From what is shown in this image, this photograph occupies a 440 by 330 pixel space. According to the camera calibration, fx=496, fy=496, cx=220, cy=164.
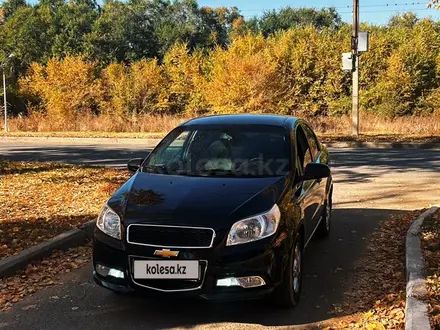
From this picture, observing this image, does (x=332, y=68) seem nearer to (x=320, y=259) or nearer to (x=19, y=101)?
(x=19, y=101)

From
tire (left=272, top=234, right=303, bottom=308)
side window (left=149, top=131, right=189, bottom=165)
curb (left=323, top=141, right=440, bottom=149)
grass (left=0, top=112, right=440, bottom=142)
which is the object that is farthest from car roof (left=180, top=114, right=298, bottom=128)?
grass (left=0, top=112, right=440, bottom=142)

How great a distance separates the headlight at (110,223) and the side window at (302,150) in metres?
1.77

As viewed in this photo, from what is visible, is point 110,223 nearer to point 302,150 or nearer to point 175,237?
point 175,237

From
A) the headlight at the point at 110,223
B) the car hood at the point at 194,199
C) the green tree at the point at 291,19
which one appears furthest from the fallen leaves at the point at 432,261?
the green tree at the point at 291,19

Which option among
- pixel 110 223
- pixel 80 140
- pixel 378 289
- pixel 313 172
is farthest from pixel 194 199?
pixel 80 140

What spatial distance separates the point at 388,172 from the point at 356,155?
3.61 m

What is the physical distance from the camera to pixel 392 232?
638 centimetres

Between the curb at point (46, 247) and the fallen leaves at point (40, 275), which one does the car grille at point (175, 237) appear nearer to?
the fallen leaves at point (40, 275)

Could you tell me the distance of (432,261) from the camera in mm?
4801

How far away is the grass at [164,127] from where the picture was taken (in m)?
21.6

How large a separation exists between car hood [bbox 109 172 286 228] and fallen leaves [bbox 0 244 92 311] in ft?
4.08

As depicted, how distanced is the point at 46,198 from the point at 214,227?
5306 mm

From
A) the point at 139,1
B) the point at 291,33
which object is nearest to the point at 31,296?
the point at 291,33

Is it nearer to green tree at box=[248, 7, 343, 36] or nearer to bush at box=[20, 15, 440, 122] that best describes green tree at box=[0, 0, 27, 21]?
green tree at box=[248, 7, 343, 36]
